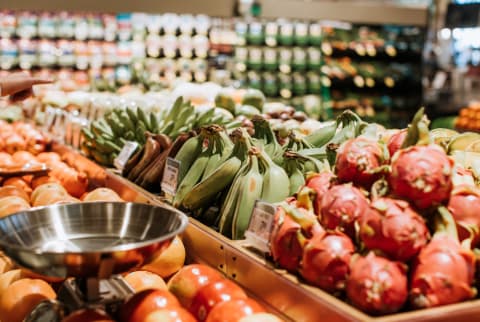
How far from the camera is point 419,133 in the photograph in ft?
5.29

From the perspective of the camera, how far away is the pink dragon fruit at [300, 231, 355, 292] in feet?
4.88

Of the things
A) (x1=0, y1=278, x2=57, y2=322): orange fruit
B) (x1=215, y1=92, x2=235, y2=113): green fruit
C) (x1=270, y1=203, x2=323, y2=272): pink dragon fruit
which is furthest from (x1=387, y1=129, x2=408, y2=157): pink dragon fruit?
(x1=215, y1=92, x2=235, y2=113): green fruit

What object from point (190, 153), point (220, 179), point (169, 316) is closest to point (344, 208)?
point (169, 316)

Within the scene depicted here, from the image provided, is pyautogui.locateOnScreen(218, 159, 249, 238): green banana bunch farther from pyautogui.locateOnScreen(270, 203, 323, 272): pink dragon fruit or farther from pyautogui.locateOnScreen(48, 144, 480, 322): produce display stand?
pyautogui.locateOnScreen(270, 203, 323, 272): pink dragon fruit

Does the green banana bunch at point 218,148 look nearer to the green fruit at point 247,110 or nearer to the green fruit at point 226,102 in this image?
the green fruit at point 247,110

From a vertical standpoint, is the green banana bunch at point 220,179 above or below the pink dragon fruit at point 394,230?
below

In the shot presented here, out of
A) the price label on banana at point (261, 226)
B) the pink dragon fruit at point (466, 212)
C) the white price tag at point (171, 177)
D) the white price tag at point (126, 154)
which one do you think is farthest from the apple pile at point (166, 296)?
the white price tag at point (126, 154)

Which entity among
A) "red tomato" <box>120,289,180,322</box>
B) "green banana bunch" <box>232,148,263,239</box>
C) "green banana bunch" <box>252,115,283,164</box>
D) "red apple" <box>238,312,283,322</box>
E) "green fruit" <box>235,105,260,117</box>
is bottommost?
"red tomato" <box>120,289,180,322</box>

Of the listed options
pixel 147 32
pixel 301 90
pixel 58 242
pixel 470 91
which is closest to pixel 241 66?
pixel 301 90

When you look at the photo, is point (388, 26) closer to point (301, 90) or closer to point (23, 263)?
point (301, 90)

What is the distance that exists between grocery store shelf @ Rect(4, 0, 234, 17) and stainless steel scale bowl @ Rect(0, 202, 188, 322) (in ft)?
16.9

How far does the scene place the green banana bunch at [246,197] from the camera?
2.02m

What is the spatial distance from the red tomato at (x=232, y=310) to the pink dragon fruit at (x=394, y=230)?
0.33 metres

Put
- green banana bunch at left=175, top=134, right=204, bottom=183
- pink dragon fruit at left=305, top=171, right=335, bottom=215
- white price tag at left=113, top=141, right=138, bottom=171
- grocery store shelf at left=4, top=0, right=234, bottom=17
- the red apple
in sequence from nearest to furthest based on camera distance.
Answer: the red apple → pink dragon fruit at left=305, top=171, right=335, bottom=215 → green banana bunch at left=175, top=134, right=204, bottom=183 → white price tag at left=113, top=141, right=138, bottom=171 → grocery store shelf at left=4, top=0, right=234, bottom=17
